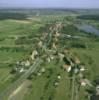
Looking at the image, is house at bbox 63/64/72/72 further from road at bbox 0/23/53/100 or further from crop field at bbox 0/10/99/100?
road at bbox 0/23/53/100

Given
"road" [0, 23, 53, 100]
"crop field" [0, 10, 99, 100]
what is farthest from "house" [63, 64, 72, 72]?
"road" [0, 23, 53, 100]

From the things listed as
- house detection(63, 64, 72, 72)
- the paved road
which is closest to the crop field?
the paved road

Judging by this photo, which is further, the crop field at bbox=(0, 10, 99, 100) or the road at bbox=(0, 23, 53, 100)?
the crop field at bbox=(0, 10, 99, 100)

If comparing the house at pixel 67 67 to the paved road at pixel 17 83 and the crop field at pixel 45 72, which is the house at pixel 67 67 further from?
the paved road at pixel 17 83

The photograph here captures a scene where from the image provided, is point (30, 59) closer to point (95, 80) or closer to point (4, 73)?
point (4, 73)

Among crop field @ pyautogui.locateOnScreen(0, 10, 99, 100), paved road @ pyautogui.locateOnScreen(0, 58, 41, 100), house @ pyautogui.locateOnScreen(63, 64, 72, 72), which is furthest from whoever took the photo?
house @ pyautogui.locateOnScreen(63, 64, 72, 72)

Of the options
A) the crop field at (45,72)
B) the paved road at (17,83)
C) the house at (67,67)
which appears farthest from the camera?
the house at (67,67)

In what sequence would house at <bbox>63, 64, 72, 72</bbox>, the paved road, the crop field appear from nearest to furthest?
the paved road, the crop field, house at <bbox>63, 64, 72, 72</bbox>

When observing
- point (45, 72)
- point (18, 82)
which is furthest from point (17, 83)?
point (45, 72)

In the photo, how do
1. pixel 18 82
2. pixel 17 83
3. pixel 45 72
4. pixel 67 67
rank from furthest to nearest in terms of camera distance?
pixel 67 67, pixel 45 72, pixel 18 82, pixel 17 83

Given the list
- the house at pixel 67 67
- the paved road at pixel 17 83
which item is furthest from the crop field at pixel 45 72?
the house at pixel 67 67

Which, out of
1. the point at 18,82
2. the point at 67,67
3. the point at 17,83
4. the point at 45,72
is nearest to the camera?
the point at 17,83

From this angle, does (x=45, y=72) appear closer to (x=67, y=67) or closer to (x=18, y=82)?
(x=67, y=67)
